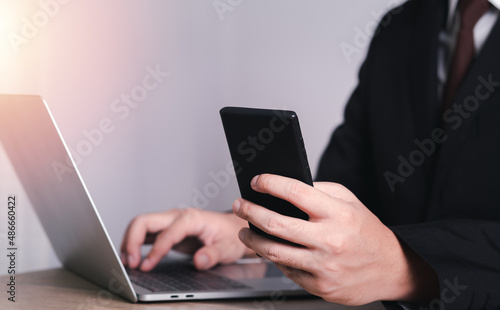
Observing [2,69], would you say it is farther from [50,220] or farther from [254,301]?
[254,301]

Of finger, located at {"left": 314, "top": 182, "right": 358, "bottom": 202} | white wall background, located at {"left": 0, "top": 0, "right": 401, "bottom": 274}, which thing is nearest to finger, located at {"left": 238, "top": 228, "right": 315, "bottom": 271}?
finger, located at {"left": 314, "top": 182, "right": 358, "bottom": 202}

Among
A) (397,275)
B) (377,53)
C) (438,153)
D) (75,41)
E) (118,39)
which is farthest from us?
(118,39)

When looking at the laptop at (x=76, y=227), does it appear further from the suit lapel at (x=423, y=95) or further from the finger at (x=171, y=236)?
the suit lapel at (x=423, y=95)

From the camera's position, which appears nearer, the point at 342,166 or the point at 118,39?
the point at 342,166

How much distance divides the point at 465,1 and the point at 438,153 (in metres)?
0.39

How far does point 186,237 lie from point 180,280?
263mm

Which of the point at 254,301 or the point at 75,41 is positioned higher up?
the point at 75,41

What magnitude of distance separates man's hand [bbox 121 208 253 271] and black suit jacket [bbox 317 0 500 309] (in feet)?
1.25

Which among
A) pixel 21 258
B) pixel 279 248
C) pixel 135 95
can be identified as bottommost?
pixel 21 258

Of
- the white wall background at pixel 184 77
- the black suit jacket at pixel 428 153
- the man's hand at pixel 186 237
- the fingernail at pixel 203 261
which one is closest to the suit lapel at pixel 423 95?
the black suit jacket at pixel 428 153

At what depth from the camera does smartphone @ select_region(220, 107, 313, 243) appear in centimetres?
70

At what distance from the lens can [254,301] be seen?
36.1 inches

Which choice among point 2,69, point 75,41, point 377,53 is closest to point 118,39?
point 75,41

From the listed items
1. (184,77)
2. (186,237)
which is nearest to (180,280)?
(186,237)
